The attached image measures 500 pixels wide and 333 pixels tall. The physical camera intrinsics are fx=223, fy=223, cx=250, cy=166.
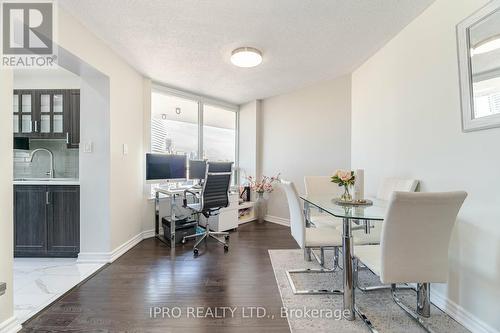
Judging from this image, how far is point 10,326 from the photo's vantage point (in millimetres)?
1467

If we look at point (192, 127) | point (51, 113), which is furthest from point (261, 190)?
point (51, 113)

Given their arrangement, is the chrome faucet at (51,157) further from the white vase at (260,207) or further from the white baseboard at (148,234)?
the white vase at (260,207)

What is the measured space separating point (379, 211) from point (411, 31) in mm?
1765

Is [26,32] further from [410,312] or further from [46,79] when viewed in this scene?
[410,312]

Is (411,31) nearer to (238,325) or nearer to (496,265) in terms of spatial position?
(496,265)

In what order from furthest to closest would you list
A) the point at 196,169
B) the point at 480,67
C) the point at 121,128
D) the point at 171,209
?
the point at 196,169
the point at 171,209
the point at 121,128
the point at 480,67

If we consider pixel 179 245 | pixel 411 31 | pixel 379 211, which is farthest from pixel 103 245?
pixel 411 31

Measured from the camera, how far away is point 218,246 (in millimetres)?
3090

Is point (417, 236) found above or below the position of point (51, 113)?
below

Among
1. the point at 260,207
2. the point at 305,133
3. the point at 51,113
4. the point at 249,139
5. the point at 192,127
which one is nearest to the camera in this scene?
the point at 51,113

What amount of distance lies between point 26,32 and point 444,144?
11.2 ft

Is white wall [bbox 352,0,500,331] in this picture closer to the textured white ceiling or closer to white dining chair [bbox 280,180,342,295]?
the textured white ceiling

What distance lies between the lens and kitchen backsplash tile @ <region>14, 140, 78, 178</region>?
3146 mm

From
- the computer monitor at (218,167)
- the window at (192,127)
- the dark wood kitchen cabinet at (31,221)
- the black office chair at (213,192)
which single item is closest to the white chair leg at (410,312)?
the black office chair at (213,192)
